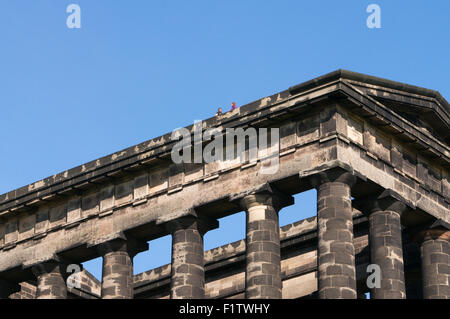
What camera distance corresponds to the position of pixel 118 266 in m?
67.8

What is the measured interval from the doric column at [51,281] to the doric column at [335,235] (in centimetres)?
1460

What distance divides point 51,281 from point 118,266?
411 centimetres

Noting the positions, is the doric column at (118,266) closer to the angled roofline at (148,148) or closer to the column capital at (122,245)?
the column capital at (122,245)

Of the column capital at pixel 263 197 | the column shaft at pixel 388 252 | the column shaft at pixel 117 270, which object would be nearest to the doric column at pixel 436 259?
the column shaft at pixel 388 252

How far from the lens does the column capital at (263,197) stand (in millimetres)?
63719

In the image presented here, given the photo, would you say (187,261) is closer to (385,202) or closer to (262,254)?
(262,254)

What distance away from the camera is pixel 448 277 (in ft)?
215

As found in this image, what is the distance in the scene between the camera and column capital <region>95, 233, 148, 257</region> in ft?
222

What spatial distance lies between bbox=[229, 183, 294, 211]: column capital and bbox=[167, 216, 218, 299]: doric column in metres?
2.77

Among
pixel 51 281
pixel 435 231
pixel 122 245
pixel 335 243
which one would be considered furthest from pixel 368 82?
pixel 51 281
